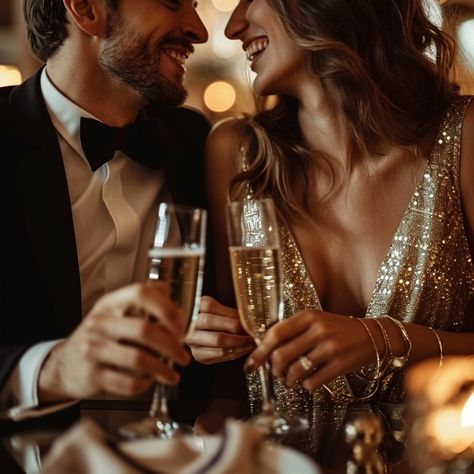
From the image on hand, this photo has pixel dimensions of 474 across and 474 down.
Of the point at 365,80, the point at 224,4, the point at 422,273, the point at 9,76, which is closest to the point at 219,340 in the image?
the point at 422,273

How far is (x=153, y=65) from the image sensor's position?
224 cm

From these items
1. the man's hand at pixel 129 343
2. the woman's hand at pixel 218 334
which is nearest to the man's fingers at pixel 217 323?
the woman's hand at pixel 218 334

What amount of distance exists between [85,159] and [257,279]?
92 cm

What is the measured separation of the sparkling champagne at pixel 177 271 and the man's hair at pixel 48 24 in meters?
1.26

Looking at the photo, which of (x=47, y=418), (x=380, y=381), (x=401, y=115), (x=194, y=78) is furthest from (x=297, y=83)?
(x=194, y=78)

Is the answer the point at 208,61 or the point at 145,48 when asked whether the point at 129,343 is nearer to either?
the point at 145,48

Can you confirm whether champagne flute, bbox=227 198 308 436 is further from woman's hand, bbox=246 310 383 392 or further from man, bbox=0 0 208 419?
man, bbox=0 0 208 419

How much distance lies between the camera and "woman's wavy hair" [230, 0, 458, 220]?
85.7 inches

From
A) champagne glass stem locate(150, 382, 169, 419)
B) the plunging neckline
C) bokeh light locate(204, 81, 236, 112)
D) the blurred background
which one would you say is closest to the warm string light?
the blurred background

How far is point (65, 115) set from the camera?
213cm

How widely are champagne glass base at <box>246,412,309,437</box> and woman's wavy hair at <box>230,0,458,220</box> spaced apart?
910 mm

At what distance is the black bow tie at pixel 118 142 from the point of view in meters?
2.07

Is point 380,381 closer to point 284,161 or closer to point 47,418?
point 284,161

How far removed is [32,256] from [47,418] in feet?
1.59
